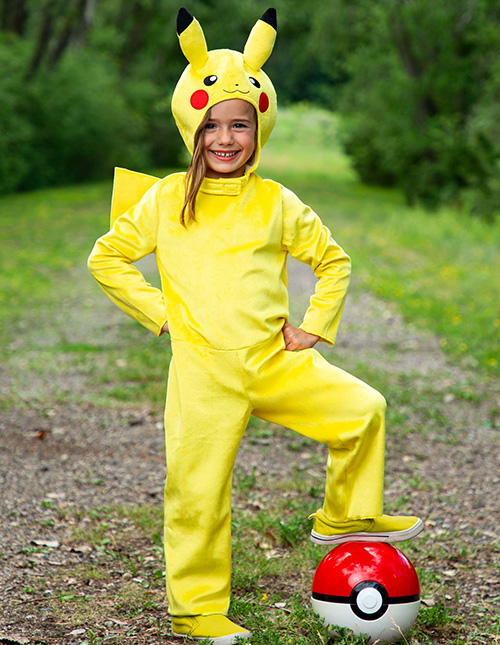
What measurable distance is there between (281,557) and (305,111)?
200 ft

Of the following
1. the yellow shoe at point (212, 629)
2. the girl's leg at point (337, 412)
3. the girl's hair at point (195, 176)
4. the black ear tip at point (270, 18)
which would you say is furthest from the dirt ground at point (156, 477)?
the black ear tip at point (270, 18)

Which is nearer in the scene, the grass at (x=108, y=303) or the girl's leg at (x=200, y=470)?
the girl's leg at (x=200, y=470)

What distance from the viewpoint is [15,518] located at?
4.82 meters

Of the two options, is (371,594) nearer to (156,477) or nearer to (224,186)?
(224,186)

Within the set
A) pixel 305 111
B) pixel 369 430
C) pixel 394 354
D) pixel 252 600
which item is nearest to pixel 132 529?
pixel 252 600

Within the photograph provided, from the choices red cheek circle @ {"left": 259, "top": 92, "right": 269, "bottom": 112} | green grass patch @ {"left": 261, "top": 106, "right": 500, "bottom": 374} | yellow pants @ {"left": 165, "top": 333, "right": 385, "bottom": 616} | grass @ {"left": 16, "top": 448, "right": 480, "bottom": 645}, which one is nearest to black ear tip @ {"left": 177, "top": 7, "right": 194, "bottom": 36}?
red cheek circle @ {"left": 259, "top": 92, "right": 269, "bottom": 112}

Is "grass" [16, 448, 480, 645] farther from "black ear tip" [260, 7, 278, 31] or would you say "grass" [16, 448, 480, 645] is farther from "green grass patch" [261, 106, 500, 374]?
"green grass patch" [261, 106, 500, 374]

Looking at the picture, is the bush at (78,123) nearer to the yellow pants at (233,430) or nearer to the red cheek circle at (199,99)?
the red cheek circle at (199,99)

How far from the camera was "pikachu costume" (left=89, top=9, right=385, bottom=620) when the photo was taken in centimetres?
336

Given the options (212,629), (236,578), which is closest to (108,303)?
(236,578)

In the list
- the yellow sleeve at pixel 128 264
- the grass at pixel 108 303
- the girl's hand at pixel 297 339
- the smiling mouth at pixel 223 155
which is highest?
the smiling mouth at pixel 223 155

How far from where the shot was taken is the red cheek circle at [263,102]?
3482mm

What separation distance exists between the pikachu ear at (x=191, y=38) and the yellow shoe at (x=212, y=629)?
88.9 inches

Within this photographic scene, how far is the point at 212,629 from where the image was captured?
11.3ft
